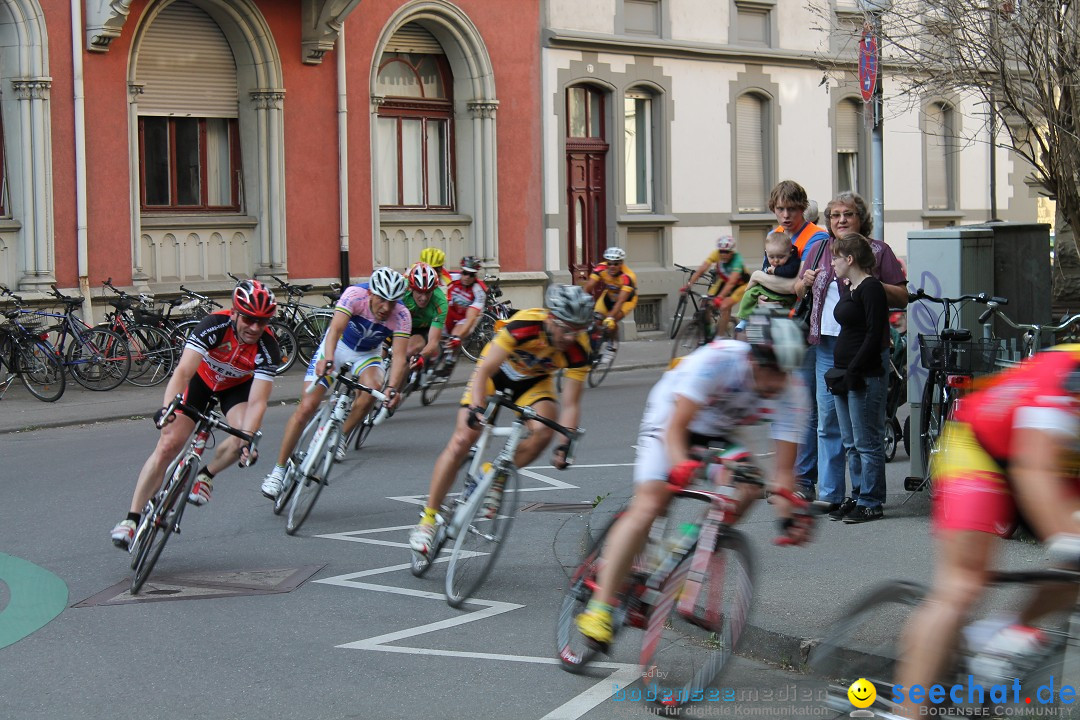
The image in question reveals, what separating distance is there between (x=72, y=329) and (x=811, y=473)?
437 inches

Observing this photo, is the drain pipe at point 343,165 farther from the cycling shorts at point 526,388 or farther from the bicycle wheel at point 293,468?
the cycling shorts at point 526,388

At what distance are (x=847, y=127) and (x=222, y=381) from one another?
23.2 m

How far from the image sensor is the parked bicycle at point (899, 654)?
420 centimetres

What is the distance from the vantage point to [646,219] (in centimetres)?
2497

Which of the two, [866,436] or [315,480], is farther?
[315,480]

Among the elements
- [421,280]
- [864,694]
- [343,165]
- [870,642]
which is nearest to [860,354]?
[870,642]

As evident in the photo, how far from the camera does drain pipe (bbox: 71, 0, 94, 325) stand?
1800 cm

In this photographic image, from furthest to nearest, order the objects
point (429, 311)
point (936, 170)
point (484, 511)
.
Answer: point (936, 170), point (429, 311), point (484, 511)

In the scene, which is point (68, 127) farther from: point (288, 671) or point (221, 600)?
point (288, 671)

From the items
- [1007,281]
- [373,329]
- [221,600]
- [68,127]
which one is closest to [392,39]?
[68,127]

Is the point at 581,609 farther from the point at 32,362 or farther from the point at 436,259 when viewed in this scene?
the point at 32,362

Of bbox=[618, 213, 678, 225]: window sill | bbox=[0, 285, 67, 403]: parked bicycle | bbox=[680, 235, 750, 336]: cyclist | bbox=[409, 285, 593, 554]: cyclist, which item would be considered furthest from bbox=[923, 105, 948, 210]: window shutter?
bbox=[409, 285, 593, 554]: cyclist

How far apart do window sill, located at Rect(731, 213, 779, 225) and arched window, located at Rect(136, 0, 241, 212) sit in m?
10.2

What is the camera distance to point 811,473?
29.1 feet
